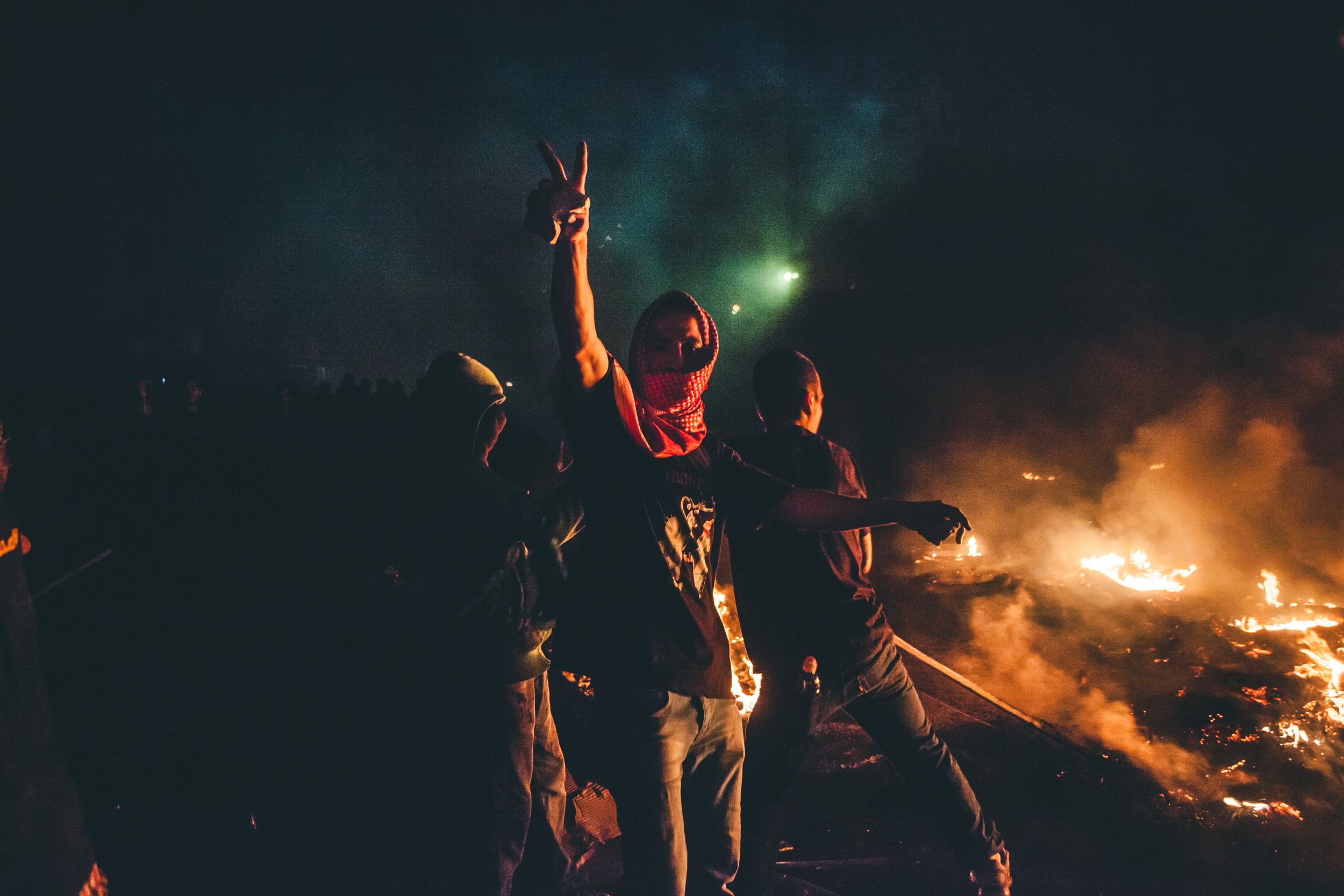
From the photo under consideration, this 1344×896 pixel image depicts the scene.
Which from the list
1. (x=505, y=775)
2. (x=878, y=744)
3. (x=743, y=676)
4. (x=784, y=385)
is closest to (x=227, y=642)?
(x=505, y=775)

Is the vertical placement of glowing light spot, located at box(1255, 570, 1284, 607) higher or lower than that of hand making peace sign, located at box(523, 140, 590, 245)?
higher

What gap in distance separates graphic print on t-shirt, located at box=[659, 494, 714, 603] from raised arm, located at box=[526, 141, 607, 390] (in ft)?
1.90

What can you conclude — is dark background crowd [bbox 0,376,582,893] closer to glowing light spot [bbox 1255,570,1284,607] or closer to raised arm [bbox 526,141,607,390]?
raised arm [bbox 526,141,607,390]

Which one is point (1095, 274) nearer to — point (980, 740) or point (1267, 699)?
point (1267, 699)

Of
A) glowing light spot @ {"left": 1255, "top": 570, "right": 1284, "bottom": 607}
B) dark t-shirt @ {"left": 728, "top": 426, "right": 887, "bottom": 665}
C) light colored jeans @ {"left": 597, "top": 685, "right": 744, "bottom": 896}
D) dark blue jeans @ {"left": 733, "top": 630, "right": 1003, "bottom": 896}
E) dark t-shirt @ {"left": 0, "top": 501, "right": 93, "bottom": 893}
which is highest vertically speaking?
glowing light spot @ {"left": 1255, "top": 570, "right": 1284, "bottom": 607}

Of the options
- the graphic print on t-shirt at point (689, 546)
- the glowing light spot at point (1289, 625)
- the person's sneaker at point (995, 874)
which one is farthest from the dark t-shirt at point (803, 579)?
the glowing light spot at point (1289, 625)

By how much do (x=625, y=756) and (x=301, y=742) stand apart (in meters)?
3.73

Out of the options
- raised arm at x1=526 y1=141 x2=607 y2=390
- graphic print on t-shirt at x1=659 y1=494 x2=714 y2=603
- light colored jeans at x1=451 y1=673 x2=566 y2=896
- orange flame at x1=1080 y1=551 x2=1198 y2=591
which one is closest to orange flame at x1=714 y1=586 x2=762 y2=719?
light colored jeans at x1=451 y1=673 x2=566 y2=896

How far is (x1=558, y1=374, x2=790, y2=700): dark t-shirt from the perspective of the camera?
5.78 ft

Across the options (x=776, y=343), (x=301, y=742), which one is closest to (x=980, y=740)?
(x=301, y=742)

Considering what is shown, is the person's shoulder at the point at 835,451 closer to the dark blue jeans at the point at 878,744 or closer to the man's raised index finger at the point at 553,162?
the dark blue jeans at the point at 878,744

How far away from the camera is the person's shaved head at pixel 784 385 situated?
3.04 m

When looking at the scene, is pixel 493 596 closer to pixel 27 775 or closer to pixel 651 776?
pixel 651 776

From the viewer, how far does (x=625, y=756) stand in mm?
1753
